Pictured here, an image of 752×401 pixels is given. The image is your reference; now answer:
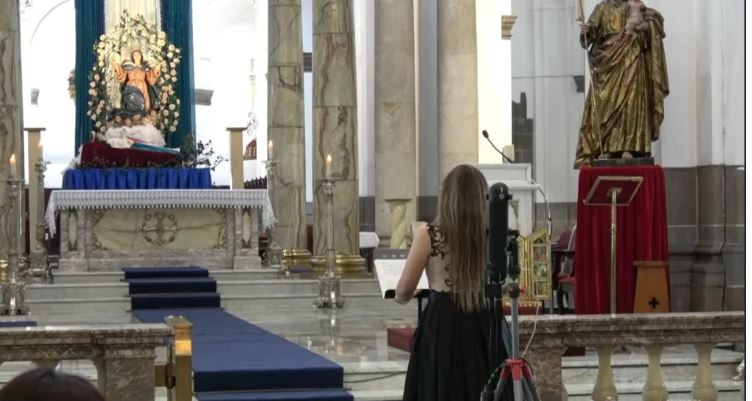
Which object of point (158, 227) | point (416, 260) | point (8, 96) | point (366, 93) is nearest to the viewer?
point (416, 260)

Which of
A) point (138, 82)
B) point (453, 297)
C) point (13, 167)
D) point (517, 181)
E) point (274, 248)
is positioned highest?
point (138, 82)

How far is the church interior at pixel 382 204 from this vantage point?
8734mm

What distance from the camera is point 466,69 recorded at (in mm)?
20547

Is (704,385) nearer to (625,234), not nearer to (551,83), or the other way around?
(625,234)

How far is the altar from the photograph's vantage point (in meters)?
19.7

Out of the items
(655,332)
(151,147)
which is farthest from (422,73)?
(655,332)

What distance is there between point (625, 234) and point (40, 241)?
933 cm

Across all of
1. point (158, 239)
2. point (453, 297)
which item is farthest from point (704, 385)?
point (158, 239)

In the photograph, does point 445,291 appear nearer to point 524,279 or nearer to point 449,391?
point 449,391

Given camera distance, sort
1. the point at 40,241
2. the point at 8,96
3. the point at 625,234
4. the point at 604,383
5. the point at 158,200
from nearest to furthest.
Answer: the point at 604,383 → the point at 625,234 → the point at 8,96 → the point at 40,241 → the point at 158,200

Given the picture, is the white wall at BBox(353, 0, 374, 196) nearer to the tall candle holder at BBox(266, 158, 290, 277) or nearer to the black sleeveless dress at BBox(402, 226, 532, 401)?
the tall candle holder at BBox(266, 158, 290, 277)

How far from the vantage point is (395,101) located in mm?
21297

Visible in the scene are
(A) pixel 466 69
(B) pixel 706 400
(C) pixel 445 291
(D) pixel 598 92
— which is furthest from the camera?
(A) pixel 466 69

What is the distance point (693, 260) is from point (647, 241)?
3.63ft
